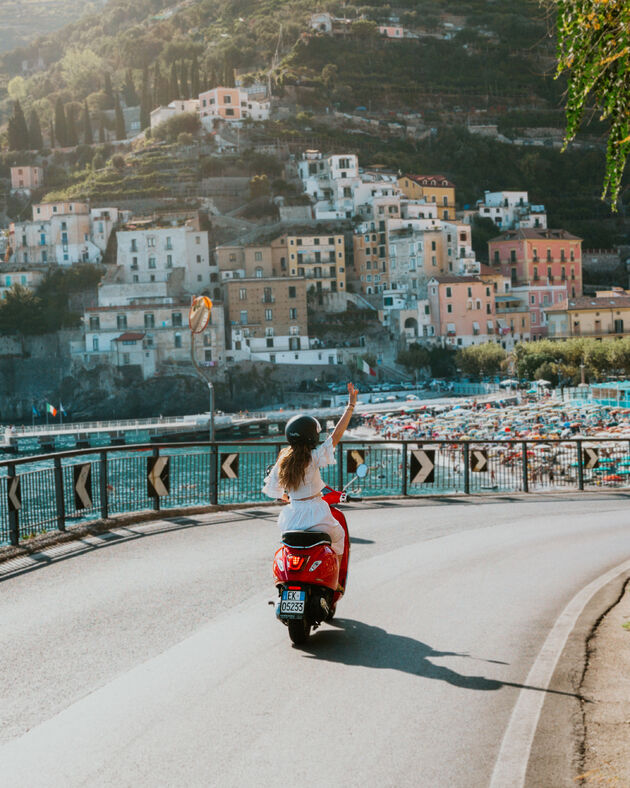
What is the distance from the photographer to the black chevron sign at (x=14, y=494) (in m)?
10.4

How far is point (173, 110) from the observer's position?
125 m

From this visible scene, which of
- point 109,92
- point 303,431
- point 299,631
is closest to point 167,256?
point 109,92

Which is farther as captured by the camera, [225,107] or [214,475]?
[225,107]

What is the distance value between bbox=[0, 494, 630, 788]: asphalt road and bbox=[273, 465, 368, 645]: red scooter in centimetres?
22

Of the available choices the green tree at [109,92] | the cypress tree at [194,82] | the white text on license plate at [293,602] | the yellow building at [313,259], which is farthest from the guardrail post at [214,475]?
the green tree at [109,92]

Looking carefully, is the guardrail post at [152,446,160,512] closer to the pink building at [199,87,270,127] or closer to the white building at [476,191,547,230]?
the white building at [476,191,547,230]

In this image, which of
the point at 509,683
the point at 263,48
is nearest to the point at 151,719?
the point at 509,683

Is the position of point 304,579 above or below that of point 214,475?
above

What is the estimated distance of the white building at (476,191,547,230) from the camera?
112500 mm

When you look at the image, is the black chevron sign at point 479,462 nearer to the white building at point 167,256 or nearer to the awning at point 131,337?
the awning at point 131,337

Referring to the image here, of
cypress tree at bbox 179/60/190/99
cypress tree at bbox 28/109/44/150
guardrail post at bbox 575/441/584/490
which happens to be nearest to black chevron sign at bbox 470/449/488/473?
guardrail post at bbox 575/441/584/490

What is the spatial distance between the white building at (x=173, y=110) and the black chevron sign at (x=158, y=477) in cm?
11576

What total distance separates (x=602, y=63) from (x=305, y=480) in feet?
10.1

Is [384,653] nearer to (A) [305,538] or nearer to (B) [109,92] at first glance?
(A) [305,538]
